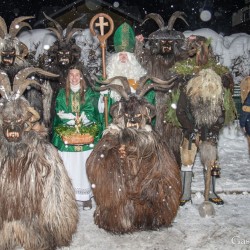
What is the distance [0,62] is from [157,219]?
3505 millimetres

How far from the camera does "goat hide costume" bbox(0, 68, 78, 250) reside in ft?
14.1

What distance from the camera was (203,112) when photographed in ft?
17.6

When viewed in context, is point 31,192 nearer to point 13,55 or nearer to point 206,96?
point 206,96

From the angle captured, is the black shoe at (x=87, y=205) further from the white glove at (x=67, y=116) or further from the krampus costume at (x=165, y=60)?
the krampus costume at (x=165, y=60)

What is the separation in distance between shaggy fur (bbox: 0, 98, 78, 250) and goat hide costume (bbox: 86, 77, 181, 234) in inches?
19.9

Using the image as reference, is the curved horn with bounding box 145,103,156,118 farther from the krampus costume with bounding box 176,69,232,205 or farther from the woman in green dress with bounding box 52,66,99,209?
the woman in green dress with bounding box 52,66,99,209

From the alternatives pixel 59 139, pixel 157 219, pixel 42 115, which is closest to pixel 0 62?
pixel 42 115

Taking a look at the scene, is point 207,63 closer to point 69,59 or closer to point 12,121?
point 69,59

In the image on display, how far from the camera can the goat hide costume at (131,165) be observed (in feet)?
15.6

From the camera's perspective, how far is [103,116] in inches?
244

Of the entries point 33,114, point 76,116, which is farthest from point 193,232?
point 33,114

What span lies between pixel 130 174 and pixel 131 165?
11 cm

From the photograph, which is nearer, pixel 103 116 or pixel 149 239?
pixel 149 239

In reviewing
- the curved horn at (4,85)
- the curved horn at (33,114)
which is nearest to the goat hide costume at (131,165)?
the curved horn at (33,114)
